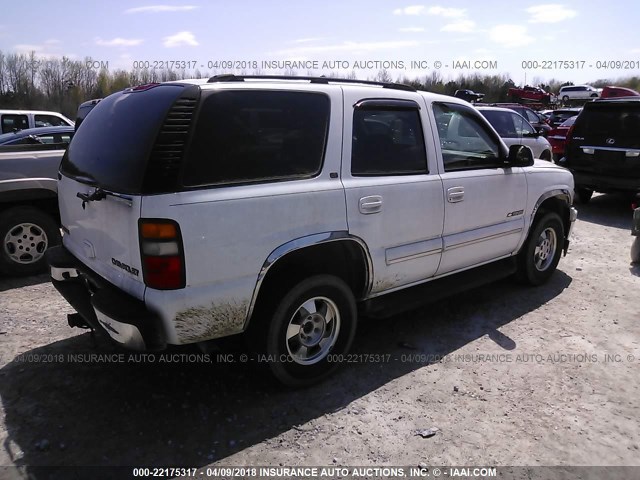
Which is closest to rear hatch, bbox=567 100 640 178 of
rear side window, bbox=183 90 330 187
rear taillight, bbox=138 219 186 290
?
rear side window, bbox=183 90 330 187

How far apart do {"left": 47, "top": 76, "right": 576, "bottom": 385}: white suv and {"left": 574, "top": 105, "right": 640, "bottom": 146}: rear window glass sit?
565cm

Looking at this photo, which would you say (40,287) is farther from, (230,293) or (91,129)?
(230,293)

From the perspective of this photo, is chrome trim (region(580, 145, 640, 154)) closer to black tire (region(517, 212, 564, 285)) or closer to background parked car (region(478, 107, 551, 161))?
background parked car (region(478, 107, 551, 161))

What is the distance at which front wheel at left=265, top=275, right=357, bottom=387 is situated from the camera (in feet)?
10.1

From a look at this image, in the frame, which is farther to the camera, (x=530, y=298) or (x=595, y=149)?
(x=595, y=149)

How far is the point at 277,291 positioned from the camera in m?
3.04

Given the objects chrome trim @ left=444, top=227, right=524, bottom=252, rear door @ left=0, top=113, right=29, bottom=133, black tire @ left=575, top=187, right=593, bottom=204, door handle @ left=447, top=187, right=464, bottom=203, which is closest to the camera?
door handle @ left=447, top=187, right=464, bottom=203

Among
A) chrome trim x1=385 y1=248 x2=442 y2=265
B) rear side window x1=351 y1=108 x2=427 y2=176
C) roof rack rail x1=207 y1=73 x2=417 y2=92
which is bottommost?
chrome trim x1=385 y1=248 x2=442 y2=265

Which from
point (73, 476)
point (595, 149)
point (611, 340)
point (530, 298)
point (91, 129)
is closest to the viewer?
point (73, 476)

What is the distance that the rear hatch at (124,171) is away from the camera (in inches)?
103

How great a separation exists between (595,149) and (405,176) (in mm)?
6732

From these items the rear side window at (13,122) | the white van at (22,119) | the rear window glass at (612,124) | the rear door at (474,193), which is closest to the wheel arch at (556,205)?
the rear door at (474,193)

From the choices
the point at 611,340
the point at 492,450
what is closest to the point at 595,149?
the point at 611,340

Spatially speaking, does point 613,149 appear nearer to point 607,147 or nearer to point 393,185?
point 607,147
